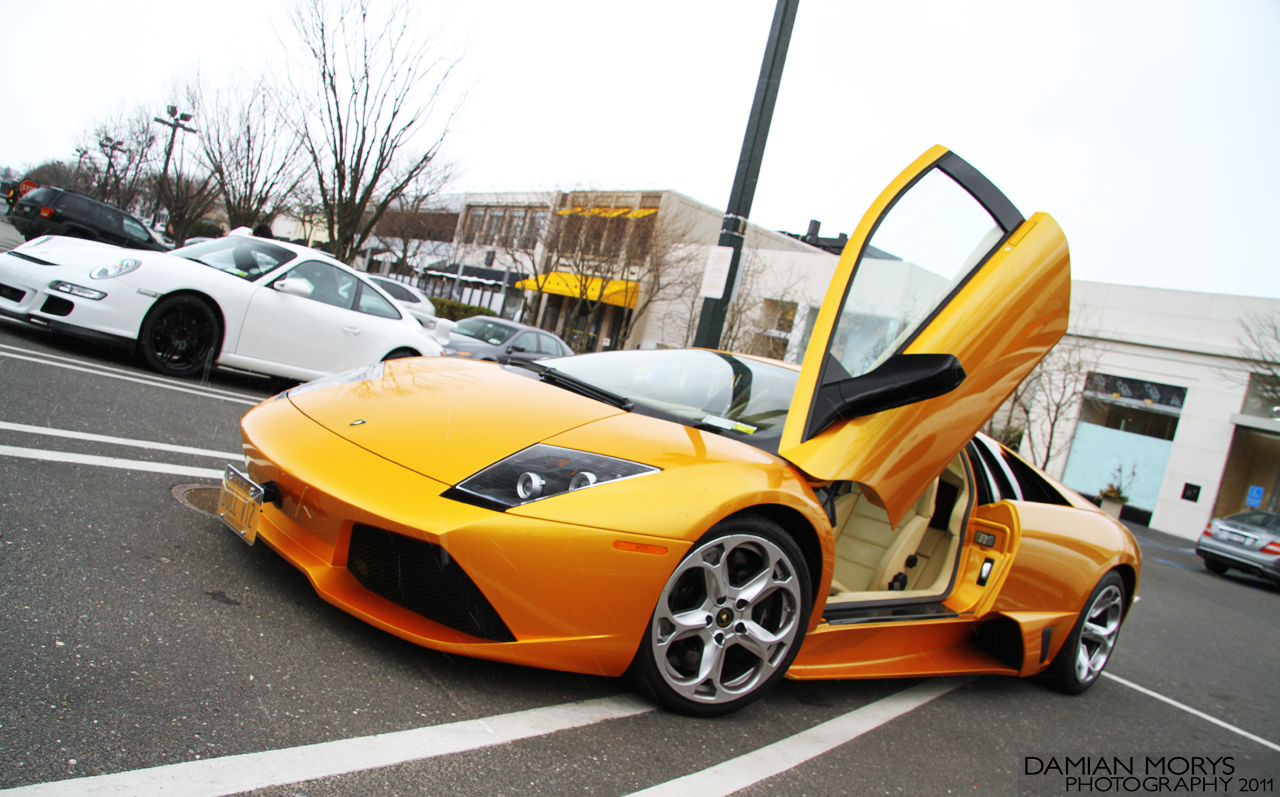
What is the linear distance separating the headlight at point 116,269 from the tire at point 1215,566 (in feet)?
55.8

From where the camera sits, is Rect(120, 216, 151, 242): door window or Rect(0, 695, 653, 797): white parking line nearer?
Rect(0, 695, 653, 797): white parking line

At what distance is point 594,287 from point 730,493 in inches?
1135

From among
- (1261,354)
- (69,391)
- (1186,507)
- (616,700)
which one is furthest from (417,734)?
(1186,507)

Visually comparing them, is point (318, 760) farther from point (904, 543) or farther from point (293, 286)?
point (293, 286)

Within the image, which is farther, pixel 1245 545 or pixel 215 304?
pixel 1245 545

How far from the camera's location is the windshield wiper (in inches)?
109

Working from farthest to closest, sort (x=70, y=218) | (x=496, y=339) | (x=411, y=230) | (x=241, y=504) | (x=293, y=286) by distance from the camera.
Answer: (x=411, y=230) < (x=70, y=218) < (x=496, y=339) < (x=293, y=286) < (x=241, y=504)

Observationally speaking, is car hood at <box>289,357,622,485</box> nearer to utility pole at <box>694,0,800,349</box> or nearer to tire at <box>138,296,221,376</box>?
tire at <box>138,296,221,376</box>

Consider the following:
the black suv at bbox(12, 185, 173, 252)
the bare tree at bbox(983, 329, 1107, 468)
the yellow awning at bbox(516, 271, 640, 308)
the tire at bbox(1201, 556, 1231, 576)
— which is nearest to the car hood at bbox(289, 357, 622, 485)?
the tire at bbox(1201, 556, 1231, 576)

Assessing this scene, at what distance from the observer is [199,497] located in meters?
3.20

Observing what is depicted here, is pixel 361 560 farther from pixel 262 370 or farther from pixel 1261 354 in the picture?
pixel 1261 354

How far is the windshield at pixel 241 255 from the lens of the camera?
20.1 feet

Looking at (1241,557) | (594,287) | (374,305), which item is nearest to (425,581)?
(374,305)

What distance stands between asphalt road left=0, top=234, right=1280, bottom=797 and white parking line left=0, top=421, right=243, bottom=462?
2 cm
